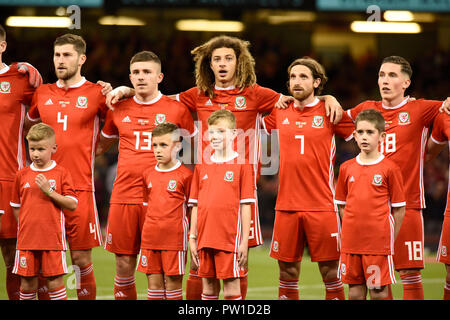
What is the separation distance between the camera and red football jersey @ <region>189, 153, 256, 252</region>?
557 centimetres

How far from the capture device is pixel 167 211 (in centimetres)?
589

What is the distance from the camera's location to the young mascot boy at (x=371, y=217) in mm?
5660

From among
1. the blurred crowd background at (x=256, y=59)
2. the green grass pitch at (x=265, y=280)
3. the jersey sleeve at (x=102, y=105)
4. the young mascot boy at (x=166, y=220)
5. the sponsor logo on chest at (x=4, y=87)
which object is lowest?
the green grass pitch at (x=265, y=280)

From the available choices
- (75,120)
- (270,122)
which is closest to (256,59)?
(270,122)

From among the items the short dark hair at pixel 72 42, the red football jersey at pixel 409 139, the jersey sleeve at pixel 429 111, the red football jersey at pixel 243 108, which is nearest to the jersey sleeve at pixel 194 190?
the red football jersey at pixel 243 108

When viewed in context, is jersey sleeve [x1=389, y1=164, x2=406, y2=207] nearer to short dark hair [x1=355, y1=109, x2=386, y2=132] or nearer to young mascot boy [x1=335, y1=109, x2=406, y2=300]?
young mascot boy [x1=335, y1=109, x2=406, y2=300]

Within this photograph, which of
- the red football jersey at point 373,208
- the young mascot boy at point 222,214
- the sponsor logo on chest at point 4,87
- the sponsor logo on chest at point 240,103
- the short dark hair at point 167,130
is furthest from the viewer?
the sponsor logo on chest at point 4,87

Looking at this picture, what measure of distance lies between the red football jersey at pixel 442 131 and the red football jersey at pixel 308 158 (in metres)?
0.74

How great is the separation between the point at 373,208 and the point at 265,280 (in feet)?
14.1

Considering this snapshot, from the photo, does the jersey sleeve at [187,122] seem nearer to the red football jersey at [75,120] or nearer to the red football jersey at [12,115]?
the red football jersey at [75,120]

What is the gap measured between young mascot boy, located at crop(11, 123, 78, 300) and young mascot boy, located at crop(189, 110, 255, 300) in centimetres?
107

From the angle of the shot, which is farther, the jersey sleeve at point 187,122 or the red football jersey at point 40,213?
the jersey sleeve at point 187,122

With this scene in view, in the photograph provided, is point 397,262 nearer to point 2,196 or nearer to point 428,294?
point 428,294

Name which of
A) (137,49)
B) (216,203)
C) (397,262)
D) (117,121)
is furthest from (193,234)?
(137,49)
